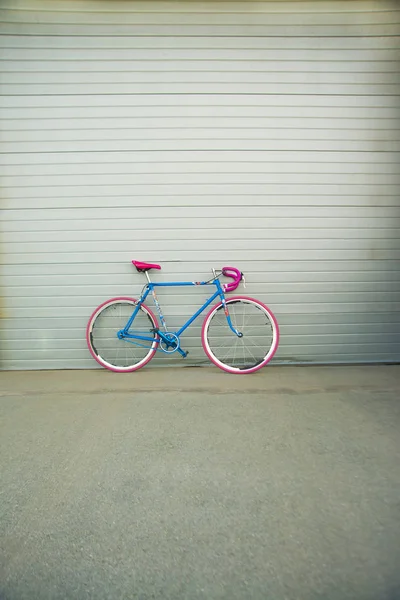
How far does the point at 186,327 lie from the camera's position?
559cm

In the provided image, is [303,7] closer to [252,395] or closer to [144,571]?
[252,395]

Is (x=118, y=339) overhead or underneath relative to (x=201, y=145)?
underneath

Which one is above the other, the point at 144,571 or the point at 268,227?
the point at 268,227

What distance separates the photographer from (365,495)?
2.61m

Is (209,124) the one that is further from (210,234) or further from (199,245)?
(199,245)

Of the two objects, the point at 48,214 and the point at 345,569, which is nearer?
the point at 345,569

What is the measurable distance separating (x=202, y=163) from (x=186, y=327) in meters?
1.70

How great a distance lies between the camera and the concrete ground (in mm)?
1939

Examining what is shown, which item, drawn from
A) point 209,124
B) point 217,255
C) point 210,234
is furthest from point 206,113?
point 217,255

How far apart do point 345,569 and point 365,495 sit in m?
0.69

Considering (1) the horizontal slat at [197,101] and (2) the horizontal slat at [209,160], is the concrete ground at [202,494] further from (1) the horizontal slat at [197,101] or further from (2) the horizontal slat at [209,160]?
(1) the horizontal slat at [197,101]

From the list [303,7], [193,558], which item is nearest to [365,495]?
[193,558]

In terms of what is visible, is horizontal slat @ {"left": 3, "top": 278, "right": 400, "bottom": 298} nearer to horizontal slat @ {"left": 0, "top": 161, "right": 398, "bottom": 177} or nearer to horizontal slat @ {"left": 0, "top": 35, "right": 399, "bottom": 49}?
horizontal slat @ {"left": 0, "top": 161, "right": 398, "bottom": 177}

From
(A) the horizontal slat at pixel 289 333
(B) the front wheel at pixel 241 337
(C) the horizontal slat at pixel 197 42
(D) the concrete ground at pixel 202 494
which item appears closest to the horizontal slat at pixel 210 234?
(B) the front wheel at pixel 241 337
